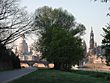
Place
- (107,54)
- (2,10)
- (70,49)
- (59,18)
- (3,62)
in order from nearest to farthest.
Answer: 1. (107,54)
2. (2,10)
3. (3,62)
4. (70,49)
5. (59,18)

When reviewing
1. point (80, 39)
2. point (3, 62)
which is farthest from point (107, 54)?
point (80, 39)

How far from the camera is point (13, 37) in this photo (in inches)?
2933

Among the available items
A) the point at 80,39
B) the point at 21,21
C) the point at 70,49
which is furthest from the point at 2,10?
the point at 80,39

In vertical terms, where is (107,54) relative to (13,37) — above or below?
below

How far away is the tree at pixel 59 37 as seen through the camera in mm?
92938

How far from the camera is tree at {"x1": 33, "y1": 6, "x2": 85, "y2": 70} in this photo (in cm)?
9294

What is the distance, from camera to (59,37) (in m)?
97.6

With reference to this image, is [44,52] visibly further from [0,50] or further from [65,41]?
[0,50]

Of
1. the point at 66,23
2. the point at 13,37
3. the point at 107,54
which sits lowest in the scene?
the point at 107,54

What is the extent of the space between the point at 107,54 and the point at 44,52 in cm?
5482

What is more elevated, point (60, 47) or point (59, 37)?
point (59, 37)

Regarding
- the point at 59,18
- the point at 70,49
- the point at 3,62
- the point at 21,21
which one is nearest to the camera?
the point at 21,21

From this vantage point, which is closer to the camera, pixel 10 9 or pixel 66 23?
pixel 10 9

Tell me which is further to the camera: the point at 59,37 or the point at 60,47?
the point at 59,37
